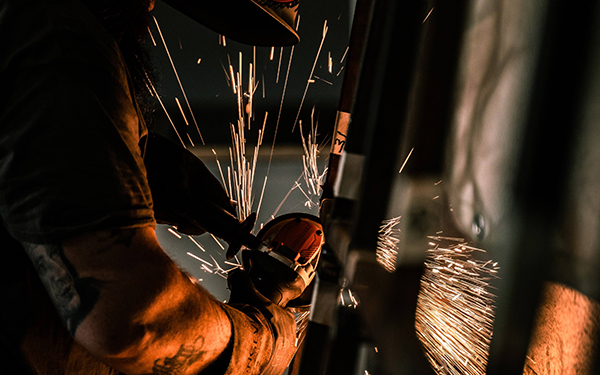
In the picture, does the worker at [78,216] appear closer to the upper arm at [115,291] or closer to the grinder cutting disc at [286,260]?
the upper arm at [115,291]

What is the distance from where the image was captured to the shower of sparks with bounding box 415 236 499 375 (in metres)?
0.43

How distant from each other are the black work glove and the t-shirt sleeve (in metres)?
0.54

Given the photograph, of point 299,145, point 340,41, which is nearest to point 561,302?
point 340,41

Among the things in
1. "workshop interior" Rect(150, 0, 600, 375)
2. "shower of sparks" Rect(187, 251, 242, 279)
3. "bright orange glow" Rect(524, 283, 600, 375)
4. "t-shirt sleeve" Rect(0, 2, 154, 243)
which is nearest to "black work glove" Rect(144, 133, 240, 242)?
"t-shirt sleeve" Rect(0, 2, 154, 243)

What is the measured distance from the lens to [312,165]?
7.60 feet

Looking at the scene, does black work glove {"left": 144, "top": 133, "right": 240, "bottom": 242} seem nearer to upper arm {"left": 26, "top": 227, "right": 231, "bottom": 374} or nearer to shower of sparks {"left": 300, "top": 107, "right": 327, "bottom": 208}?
upper arm {"left": 26, "top": 227, "right": 231, "bottom": 374}

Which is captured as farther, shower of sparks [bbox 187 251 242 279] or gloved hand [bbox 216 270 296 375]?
shower of sparks [bbox 187 251 242 279]

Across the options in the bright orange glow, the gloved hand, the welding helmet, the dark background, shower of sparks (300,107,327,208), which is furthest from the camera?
shower of sparks (300,107,327,208)

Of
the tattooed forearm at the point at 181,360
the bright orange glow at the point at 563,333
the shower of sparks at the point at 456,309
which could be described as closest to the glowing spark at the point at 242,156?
the tattooed forearm at the point at 181,360

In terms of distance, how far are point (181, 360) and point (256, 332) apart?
30 cm

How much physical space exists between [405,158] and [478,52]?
22 centimetres

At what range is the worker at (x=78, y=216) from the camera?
2.09 feet

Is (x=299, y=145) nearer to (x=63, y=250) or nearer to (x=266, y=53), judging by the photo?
(x=266, y=53)

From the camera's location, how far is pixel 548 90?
33 centimetres
